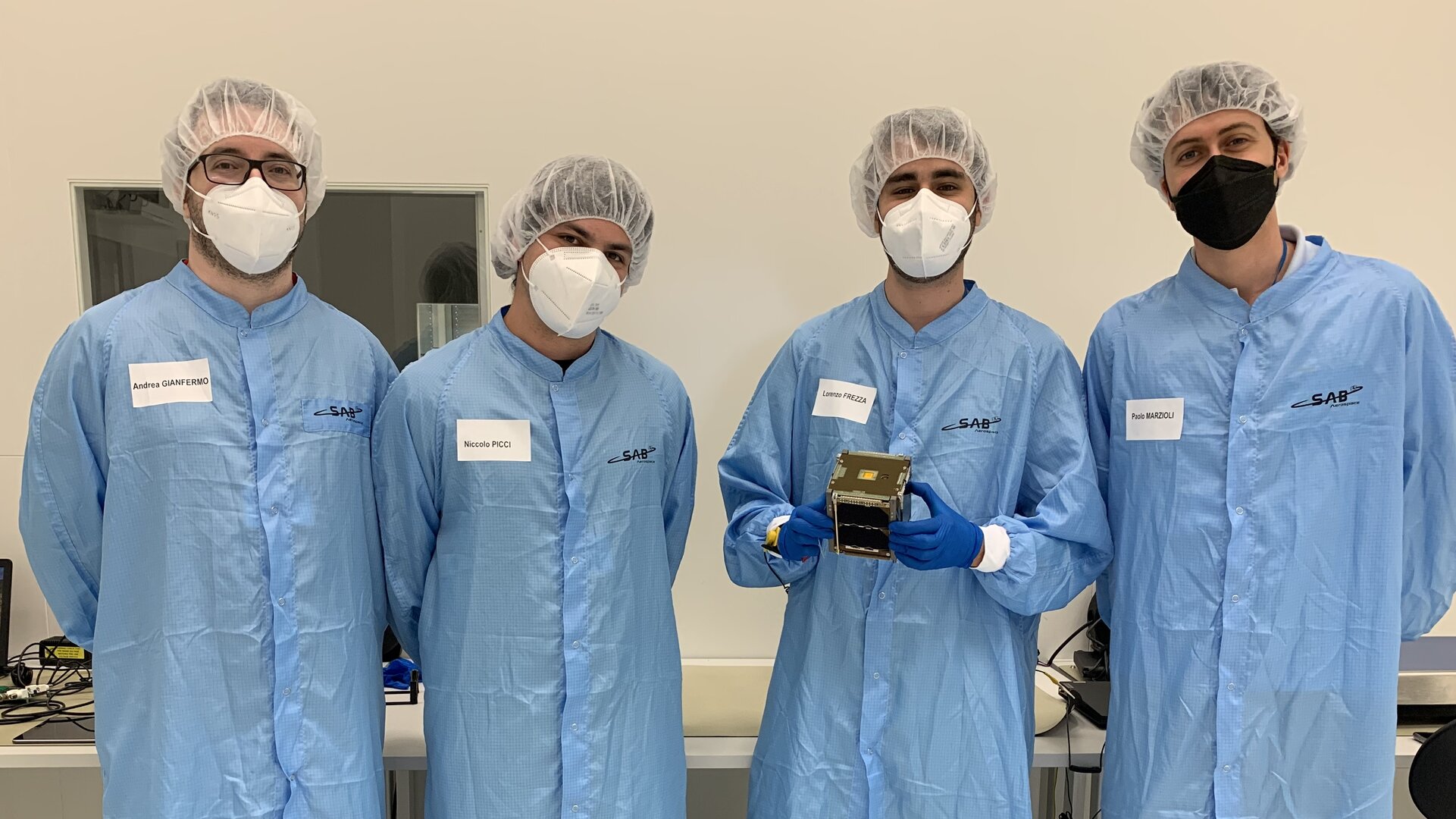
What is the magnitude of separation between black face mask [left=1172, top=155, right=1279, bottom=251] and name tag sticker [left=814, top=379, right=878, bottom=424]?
0.74m

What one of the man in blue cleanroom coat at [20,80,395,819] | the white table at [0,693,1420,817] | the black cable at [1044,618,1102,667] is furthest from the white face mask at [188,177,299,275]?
the black cable at [1044,618,1102,667]

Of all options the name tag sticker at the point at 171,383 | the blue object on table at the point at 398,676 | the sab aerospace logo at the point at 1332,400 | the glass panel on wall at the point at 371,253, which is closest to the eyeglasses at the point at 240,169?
the name tag sticker at the point at 171,383

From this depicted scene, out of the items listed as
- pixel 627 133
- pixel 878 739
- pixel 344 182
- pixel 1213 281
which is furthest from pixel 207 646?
pixel 1213 281

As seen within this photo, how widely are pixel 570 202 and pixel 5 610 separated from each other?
231 centimetres

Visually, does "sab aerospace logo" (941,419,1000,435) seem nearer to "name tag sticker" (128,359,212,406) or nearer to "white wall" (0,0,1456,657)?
"white wall" (0,0,1456,657)

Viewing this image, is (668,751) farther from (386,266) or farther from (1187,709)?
(386,266)

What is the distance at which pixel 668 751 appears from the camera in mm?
1741

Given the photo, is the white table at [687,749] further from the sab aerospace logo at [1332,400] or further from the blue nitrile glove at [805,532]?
the sab aerospace logo at [1332,400]

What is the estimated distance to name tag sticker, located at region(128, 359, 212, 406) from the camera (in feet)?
5.02

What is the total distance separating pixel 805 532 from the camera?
1.58m

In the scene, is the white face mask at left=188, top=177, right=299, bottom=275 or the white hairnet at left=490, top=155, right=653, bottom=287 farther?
the white hairnet at left=490, top=155, right=653, bottom=287

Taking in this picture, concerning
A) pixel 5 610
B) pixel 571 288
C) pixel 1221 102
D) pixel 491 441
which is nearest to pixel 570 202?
pixel 571 288

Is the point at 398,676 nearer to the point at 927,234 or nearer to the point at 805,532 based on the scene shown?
the point at 805,532

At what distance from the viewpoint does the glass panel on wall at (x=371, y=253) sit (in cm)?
257
